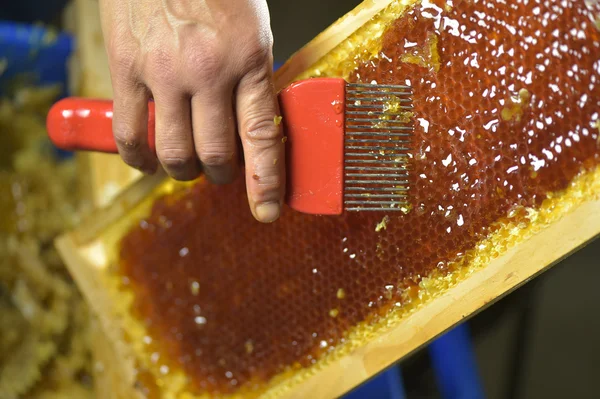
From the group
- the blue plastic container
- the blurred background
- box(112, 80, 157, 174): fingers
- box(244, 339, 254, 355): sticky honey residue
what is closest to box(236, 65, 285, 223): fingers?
box(112, 80, 157, 174): fingers

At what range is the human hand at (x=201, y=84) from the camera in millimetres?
1062

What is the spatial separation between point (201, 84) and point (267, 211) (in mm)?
308

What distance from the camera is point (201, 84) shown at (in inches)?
42.1

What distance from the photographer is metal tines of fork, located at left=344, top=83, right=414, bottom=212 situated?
1.17 m

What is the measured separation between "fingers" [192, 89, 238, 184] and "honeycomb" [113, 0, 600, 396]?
1.00ft

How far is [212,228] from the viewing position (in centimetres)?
152

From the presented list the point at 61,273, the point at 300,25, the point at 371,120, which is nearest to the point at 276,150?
the point at 371,120

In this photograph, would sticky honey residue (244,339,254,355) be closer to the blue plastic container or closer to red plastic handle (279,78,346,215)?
red plastic handle (279,78,346,215)

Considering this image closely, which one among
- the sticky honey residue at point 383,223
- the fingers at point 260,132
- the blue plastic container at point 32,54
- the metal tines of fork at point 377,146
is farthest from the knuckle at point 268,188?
the blue plastic container at point 32,54

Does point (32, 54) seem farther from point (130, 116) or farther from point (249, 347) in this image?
point (249, 347)

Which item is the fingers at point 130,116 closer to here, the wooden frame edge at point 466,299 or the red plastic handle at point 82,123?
the red plastic handle at point 82,123

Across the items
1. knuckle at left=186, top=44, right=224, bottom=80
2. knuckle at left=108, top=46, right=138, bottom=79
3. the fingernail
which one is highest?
knuckle at left=186, top=44, right=224, bottom=80

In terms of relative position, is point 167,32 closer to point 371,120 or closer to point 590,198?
point 371,120

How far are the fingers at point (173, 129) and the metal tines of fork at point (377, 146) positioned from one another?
0.36 metres
